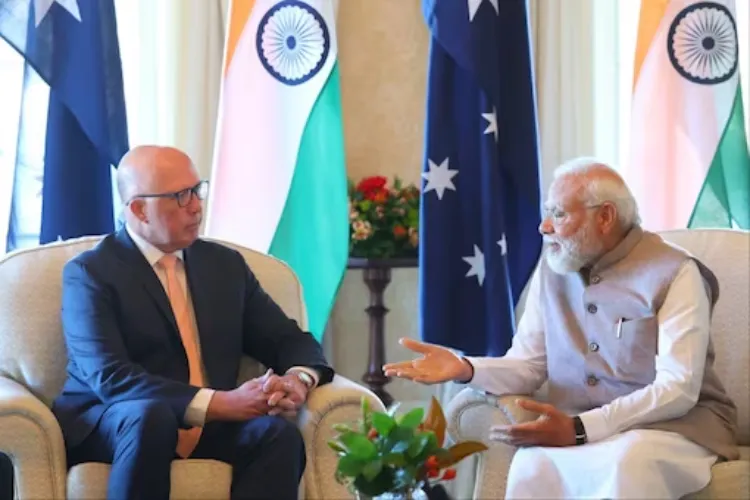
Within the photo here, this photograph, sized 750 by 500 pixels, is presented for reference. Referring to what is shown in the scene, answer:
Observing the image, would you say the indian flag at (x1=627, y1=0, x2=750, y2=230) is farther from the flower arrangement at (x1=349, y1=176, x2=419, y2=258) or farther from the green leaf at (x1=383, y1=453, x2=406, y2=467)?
the green leaf at (x1=383, y1=453, x2=406, y2=467)

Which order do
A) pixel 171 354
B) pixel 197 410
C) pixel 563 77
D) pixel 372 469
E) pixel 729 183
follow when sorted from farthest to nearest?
pixel 563 77, pixel 729 183, pixel 171 354, pixel 197 410, pixel 372 469

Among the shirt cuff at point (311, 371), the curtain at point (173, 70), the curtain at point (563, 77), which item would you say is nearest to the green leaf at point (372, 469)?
the shirt cuff at point (311, 371)

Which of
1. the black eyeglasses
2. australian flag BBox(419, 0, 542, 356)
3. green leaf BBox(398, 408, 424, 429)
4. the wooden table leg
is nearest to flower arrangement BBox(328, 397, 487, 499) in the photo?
green leaf BBox(398, 408, 424, 429)

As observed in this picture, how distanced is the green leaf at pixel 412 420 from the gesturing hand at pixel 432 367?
2.33 ft

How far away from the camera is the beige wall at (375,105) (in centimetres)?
428

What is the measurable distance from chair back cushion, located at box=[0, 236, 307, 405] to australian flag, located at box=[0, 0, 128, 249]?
41cm

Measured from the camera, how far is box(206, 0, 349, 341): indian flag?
3707 mm

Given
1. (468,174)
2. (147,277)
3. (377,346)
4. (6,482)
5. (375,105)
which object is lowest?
(6,482)

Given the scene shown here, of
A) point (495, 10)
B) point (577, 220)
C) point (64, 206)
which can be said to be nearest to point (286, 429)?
point (577, 220)

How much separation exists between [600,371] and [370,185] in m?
1.54

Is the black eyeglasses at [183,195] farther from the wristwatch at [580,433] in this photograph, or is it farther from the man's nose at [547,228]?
the wristwatch at [580,433]

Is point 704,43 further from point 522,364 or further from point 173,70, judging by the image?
point 173,70

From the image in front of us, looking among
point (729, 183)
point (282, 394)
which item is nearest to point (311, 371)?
point (282, 394)

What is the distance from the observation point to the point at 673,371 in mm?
2525
